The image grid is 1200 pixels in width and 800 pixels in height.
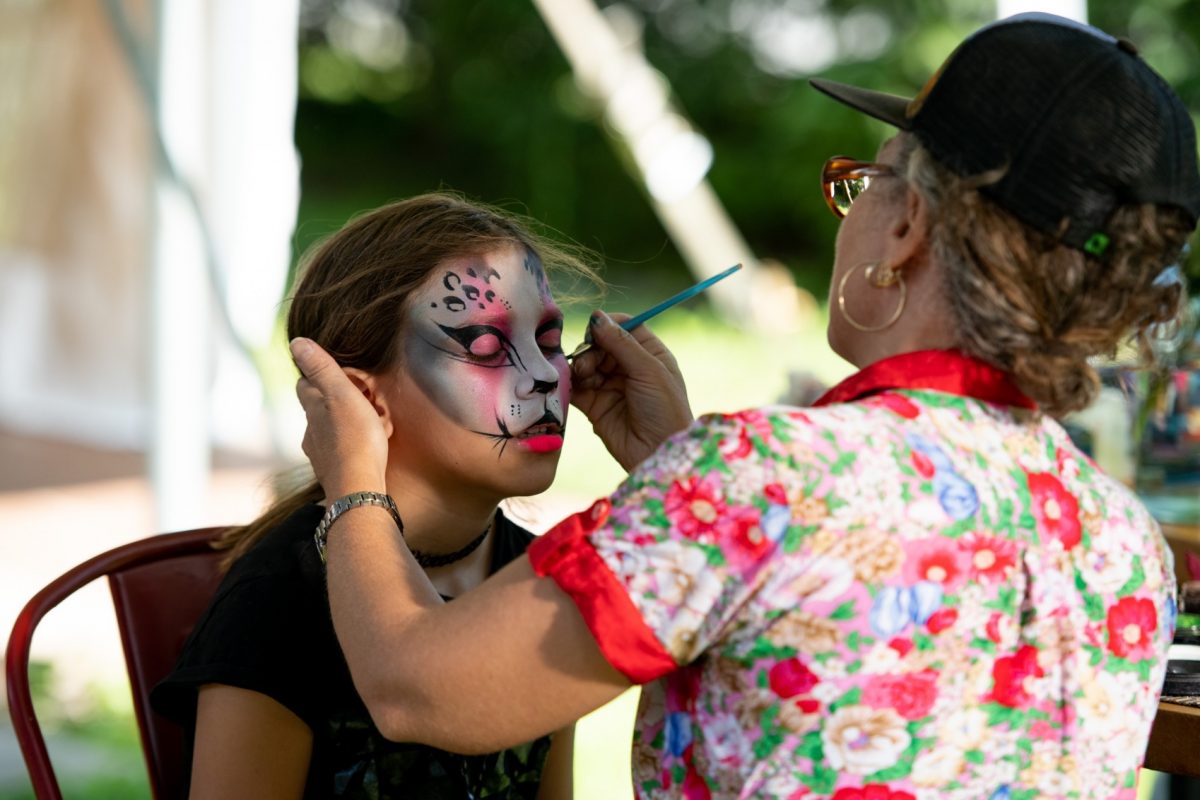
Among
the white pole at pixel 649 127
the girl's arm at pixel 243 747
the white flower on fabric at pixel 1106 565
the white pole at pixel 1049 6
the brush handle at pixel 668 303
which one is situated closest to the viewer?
the white flower on fabric at pixel 1106 565

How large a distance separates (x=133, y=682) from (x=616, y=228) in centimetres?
1069

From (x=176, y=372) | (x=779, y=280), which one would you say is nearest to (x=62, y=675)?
(x=176, y=372)

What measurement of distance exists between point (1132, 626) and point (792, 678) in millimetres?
315

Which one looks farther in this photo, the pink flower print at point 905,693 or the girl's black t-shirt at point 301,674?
the girl's black t-shirt at point 301,674

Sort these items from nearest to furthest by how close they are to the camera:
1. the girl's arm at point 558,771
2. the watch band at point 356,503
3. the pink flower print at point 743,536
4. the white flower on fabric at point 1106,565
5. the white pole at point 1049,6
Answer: the pink flower print at point 743,536
the white flower on fabric at point 1106,565
the watch band at point 356,503
the girl's arm at point 558,771
the white pole at point 1049,6

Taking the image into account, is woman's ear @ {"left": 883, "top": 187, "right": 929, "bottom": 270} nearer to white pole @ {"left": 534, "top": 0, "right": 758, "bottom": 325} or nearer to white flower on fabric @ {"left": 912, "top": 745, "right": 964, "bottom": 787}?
white flower on fabric @ {"left": 912, "top": 745, "right": 964, "bottom": 787}

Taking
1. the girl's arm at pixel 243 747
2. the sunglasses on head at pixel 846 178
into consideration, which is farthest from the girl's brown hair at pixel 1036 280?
the girl's arm at pixel 243 747

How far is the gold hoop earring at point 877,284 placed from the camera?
3.99ft

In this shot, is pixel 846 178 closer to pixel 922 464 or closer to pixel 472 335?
pixel 922 464

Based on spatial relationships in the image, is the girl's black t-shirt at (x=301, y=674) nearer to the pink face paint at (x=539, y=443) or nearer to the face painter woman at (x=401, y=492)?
the face painter woman at (x=401, y=492)

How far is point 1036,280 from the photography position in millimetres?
1136

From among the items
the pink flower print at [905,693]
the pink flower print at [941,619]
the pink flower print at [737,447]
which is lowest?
the pink flower print at [905,693]

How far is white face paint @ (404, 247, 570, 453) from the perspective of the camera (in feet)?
5.37

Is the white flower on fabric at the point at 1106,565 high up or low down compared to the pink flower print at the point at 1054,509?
down
